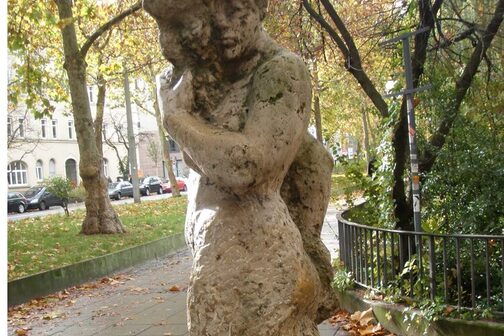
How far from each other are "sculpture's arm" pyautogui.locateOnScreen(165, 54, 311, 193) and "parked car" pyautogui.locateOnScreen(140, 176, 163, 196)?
150 feet

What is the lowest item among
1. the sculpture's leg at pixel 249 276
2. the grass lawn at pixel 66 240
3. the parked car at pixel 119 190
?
the grass lawn at pixel 66 240

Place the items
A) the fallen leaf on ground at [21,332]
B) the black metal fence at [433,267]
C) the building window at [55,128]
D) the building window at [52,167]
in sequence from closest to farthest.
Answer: the black metal fence at [433,267]
the fallen leaf on ground at [21,332]
the building window at [52,167]
the building window at [55,128]

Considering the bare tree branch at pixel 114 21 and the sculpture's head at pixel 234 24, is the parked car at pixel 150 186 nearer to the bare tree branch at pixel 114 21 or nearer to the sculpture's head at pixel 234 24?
the bare tree branch at pixel 114 21

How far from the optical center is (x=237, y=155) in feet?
5.67

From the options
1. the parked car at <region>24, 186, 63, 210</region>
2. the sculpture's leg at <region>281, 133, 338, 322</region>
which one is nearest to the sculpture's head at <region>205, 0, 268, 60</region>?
the sculpture's leg at <region>281, 133, 338, 322</region>

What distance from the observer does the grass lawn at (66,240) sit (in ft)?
35.0

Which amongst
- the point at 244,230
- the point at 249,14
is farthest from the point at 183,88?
the point at 244,230

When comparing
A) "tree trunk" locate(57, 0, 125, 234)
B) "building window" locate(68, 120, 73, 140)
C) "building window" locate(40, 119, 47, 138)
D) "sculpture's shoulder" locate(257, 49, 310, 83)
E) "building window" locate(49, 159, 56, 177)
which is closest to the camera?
"sculpture's shoulder" locate(257, 49, 310, 83)

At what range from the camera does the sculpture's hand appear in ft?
6.20

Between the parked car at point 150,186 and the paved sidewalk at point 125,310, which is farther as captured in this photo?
the parked car at point 150,186

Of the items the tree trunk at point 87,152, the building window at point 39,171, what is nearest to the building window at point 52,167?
the building window at point 39,171

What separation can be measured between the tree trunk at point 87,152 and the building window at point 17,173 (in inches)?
1369

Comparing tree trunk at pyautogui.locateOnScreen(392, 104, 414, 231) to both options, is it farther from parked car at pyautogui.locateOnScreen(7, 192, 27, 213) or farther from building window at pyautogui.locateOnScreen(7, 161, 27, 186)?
building window at pyautogui.locateOnScreen(7, 161, 27, 186)

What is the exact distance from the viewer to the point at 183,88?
1.92 meters
